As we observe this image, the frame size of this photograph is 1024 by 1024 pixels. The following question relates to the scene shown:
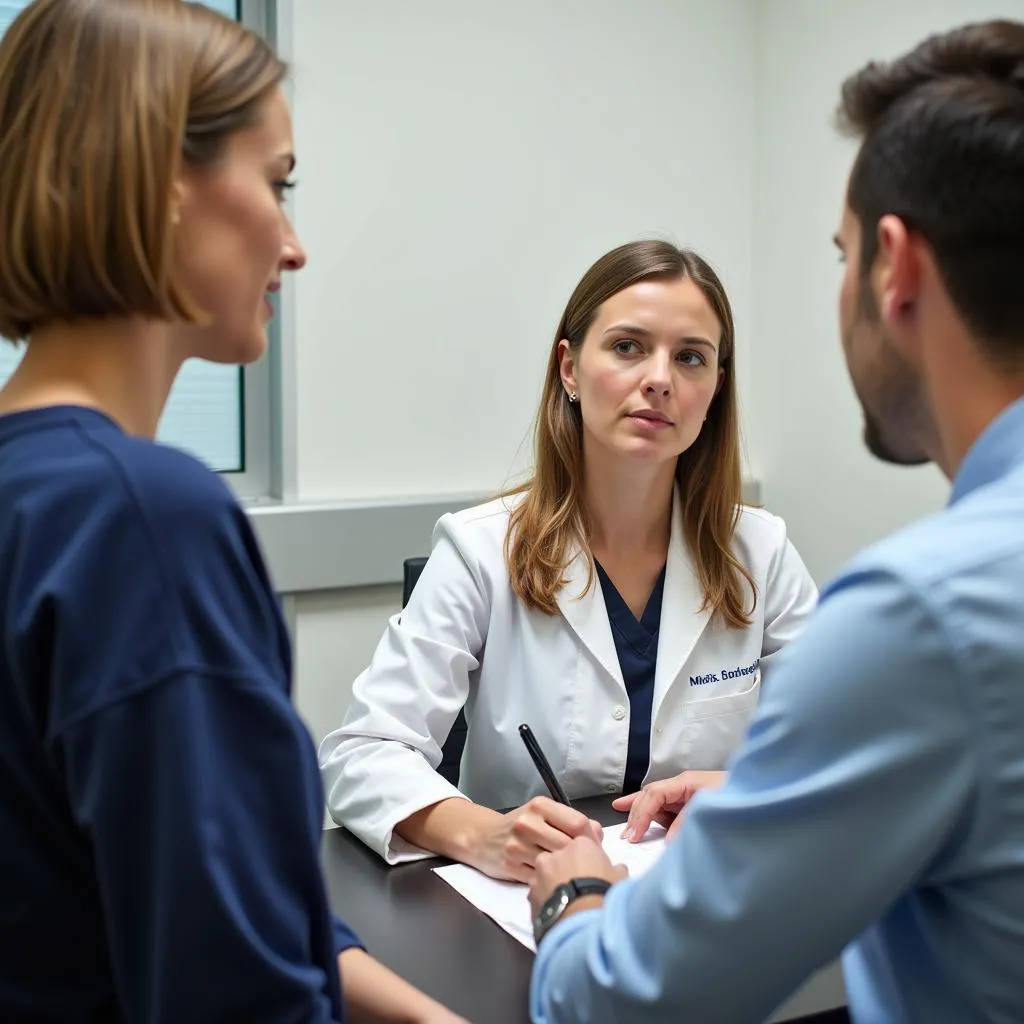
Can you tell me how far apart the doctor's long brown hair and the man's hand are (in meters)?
0.60

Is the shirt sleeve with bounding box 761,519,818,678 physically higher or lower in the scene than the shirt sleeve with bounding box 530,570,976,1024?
lower

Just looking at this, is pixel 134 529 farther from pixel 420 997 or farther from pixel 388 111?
pixel 388 111

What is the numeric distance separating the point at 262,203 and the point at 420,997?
618 millimetres

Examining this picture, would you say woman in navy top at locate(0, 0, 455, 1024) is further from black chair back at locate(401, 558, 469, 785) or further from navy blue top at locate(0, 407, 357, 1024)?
black chair back at locate(401, 558, 469, 785)

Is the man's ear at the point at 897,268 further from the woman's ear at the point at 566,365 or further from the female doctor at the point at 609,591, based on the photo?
the woman's ear at the point at 566,365

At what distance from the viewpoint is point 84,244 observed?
2.10 ft

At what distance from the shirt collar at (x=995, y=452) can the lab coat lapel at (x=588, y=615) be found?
0.86 metres

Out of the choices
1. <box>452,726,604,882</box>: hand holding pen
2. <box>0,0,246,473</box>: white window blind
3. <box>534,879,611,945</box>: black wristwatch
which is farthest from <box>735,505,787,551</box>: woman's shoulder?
<box>0,0,246,473</box>: white window blind

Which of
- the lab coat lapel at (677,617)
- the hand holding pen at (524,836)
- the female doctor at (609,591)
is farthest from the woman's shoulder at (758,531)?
the hand holding pen at (524,836)

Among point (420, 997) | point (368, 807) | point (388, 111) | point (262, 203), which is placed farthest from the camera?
point (388, 111)

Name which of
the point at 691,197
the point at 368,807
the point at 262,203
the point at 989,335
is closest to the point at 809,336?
the point at 691,197

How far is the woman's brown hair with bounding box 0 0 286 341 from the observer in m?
0.64

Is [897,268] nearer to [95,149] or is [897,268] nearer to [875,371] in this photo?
[875,371]

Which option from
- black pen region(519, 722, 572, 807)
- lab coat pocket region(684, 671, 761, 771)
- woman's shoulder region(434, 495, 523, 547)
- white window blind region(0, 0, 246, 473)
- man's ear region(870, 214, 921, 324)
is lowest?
lab coat pocket region(684, 671, 761, 771)
